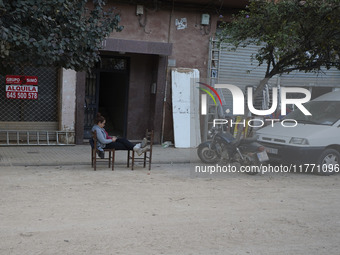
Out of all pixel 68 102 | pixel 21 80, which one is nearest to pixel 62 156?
pixel 68 102

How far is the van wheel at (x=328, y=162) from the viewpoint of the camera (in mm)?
9492

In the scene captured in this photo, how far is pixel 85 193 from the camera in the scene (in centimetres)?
708

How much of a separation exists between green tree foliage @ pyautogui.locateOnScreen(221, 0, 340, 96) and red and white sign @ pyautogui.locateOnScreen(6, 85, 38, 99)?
583 centimetres

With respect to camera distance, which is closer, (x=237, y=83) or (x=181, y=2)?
(x=181, y=2)

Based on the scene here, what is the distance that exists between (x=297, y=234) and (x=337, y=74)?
42.0 ft

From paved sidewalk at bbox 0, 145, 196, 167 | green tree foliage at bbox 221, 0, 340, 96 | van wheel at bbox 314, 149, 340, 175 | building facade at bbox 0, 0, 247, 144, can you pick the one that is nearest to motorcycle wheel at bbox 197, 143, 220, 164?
paved sidewalk at bbox 0, 145, 196, 167

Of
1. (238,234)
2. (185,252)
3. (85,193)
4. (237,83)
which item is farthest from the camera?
(237,83)

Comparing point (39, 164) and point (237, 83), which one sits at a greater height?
point (237, 83)

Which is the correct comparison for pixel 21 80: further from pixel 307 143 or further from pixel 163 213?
pixel 163 213

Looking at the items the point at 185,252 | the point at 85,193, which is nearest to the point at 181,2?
the point at 85,193

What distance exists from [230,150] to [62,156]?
168 inches

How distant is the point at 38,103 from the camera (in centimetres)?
1308

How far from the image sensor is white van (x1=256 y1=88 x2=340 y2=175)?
9.41 m

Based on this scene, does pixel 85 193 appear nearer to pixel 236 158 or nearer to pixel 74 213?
pixel 74 213
